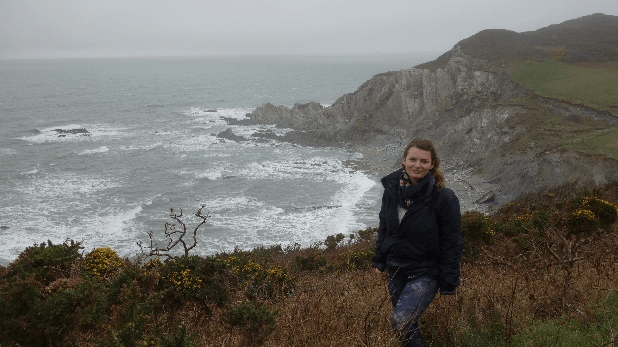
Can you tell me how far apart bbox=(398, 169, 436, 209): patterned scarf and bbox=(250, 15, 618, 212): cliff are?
80.7ft

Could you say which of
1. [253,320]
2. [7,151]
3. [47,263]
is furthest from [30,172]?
[253,320]

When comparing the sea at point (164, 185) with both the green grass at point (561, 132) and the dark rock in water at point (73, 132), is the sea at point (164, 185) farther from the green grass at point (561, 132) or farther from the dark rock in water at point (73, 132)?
the green grass at point (561, 132)

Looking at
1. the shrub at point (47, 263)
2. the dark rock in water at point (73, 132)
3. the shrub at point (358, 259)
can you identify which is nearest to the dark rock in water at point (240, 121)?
the dark rock in water at point (73, 132)

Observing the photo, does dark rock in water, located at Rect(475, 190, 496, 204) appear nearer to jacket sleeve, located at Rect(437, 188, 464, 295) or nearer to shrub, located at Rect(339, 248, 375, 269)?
shrub, located at Rect(339, 248, 375, 269)

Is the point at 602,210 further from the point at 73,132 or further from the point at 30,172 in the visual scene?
the point at 73,132

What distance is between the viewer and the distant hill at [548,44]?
4553 centimetres

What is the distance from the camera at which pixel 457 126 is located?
39.9 m

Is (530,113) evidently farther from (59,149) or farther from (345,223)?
(59,149)

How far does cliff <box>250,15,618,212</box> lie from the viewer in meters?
28.4

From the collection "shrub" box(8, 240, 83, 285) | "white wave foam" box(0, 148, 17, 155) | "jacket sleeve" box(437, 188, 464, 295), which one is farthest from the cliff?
"white wave foam" box(0, 148, 17, 155)

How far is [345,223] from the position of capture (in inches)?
1064

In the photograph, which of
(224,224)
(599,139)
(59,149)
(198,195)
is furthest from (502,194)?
(59,149)

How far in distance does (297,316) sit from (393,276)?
3.90 feet

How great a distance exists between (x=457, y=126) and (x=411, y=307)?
127ft
